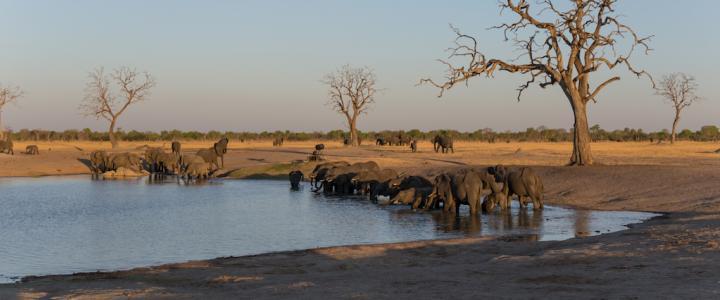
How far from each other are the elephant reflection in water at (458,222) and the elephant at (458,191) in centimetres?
48

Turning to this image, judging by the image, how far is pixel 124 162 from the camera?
41812 millimetres

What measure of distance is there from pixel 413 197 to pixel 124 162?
76.0 ft

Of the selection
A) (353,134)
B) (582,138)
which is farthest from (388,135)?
(582,138)

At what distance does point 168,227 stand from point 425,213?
21.8 feet

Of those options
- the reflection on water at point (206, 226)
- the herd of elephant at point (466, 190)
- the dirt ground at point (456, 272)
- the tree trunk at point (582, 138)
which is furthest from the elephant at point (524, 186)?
the tree trunk at point (582, 138)

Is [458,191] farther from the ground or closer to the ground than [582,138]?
closer to the ground

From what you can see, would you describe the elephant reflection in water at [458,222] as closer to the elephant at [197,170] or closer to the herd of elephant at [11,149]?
the elephant at [197,170]

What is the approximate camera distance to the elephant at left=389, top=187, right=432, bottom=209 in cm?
2233

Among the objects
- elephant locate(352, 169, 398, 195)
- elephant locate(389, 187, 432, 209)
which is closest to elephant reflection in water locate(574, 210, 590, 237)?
elephant locate(389, 187, 432, 209)

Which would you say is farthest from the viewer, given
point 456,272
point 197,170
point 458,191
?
point 197,170

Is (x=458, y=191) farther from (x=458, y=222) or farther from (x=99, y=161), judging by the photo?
(x=99, y=161)

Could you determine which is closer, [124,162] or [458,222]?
[458,222]

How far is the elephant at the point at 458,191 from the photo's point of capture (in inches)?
816

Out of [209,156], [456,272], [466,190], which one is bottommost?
[456,272]
